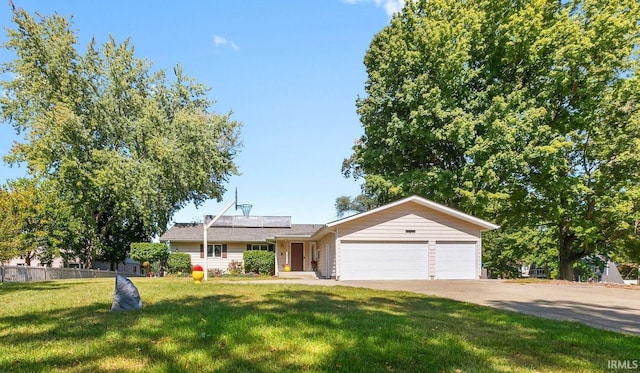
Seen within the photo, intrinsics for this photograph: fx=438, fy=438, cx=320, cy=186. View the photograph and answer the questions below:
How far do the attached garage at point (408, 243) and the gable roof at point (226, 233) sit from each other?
30.4 feet

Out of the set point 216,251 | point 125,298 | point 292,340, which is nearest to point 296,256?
point 216,251

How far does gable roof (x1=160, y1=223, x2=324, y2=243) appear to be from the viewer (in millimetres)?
32000

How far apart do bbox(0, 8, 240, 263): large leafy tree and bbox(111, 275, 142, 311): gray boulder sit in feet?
70.5

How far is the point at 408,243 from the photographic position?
2192 centimetres

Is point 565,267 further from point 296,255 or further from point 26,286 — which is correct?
point 26,286

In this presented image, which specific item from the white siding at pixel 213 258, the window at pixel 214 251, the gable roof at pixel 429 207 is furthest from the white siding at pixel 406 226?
the window at pixel 214 251

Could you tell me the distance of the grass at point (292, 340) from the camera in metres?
4.69

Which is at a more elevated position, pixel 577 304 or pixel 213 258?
pixel 577 304

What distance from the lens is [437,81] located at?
23.0 metres

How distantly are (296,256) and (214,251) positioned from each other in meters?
6.29

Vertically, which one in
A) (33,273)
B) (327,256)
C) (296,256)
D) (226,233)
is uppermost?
(226,233)

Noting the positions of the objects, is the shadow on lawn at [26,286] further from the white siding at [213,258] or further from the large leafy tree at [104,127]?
the white siding at [213,258]

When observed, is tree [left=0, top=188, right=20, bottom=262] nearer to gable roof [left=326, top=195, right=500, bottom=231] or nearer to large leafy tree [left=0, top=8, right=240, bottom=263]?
large leafy tree [left=0, top=8, right=240, bottom=263]

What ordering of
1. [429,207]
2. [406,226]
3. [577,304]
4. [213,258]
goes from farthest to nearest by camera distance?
1. [213,258]
2. [429,207]
3. [406,226]
4. [577,304]
